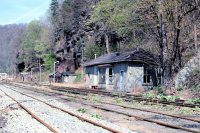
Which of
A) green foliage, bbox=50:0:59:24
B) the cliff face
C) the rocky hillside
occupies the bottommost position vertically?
the rocky hillside

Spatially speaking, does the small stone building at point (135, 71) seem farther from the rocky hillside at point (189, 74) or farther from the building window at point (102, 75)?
the rocky hillside at point (189, 74)

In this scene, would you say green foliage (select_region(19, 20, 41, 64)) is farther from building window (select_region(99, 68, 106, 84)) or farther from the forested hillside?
building window (select_region(99, 68, 106, 84))

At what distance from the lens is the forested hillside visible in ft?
117

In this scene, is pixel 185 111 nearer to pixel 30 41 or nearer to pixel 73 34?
pixel 73 34

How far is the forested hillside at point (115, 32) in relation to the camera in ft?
117

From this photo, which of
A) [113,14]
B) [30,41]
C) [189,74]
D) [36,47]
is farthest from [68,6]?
[189,74]

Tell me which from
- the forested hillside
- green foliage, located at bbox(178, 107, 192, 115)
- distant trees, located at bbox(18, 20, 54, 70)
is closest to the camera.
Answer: green foliage, located at bbox(178, 107, 192, 115)

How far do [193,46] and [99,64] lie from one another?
56.6 ft

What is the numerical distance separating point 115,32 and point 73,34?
90.0 ft

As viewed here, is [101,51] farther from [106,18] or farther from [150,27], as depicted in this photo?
[150,27]

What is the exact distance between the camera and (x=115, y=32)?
238ft

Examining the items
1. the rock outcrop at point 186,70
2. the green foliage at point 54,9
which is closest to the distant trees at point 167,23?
the rock outcrop at point 186,70

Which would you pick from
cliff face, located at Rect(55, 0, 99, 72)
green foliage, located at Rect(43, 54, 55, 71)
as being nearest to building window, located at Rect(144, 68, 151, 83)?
cliff face, located at Rect(55, 0, 99, 72)

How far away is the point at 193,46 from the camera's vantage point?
37.8 meters
